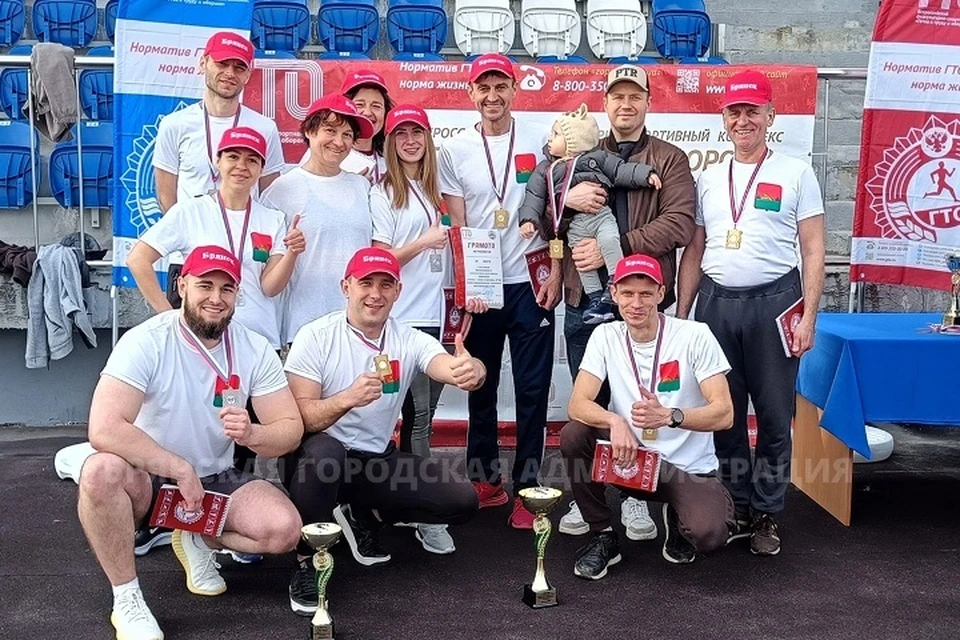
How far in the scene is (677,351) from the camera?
362cm

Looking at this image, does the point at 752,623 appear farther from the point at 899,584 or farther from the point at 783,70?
the point at 783,70

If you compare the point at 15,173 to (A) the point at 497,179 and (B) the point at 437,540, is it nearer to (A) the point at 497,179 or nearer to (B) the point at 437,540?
(A) the point at 497,179

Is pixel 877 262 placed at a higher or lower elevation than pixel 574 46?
lower

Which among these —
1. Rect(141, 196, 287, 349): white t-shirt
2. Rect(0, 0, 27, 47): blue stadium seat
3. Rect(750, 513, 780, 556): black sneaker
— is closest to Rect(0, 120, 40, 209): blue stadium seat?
Rect(0, 0, 27, 47): blue stadium seat

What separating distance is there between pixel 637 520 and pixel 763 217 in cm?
125

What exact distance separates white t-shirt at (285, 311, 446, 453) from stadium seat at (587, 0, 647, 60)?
5.20m

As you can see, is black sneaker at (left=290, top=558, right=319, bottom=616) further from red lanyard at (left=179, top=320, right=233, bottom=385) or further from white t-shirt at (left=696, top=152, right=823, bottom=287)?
white t-shirt at (left=696, top=152, right=823, bottom=287)

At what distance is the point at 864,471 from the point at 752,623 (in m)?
2.13

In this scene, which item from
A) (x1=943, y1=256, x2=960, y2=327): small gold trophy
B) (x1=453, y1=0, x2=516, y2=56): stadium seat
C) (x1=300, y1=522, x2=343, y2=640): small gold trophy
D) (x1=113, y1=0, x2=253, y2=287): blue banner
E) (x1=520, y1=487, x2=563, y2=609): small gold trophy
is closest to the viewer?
(x1=300, y1=522, x2=343, y2=640): small gold trophy

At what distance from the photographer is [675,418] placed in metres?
3.48

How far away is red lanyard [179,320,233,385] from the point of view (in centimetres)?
322

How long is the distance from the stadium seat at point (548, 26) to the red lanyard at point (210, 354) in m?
5.37

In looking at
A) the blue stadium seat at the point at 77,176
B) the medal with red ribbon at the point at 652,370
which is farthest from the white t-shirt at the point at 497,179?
the blue stadium seat at the point at 77,176

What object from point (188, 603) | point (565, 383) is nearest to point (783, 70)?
point (565, 383)
